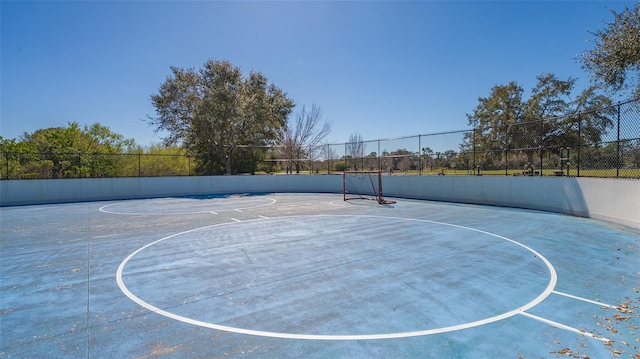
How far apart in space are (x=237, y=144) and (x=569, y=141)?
27746 millimetres

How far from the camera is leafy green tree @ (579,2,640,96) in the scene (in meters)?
9.91

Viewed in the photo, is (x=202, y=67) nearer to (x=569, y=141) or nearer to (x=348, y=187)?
(x=348, y=187)

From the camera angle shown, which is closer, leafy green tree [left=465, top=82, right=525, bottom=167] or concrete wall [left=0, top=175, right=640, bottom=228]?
concrete wall [left=0, top=175, right=640, bottom=228]

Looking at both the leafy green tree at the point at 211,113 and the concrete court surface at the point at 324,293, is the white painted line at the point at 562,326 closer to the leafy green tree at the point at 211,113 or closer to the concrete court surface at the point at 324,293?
the concrete court surface at the point at 324,293

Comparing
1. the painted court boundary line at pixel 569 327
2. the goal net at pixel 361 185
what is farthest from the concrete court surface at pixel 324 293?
the goal net at pixel 361 185

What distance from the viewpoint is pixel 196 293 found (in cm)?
436

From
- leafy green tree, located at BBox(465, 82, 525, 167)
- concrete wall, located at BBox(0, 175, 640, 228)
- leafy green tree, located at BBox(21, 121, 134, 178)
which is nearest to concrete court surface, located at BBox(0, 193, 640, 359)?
concrete wall, located at BBox(0, 175, 640, 228)

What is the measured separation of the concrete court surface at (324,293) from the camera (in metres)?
3.05

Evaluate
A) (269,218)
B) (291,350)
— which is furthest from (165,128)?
(291,350)

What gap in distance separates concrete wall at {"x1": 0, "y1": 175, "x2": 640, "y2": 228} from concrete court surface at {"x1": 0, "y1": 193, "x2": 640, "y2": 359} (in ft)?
5.34

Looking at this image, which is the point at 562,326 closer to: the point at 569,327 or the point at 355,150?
the point at 569,327

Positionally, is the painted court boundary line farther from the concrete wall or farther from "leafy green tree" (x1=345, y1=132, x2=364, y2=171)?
"leafy green tree" (x1=345, y1=132, x2=364, y2=171)

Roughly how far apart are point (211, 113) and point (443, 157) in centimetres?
1652

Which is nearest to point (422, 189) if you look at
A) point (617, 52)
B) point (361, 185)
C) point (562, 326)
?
point (361, 185)
